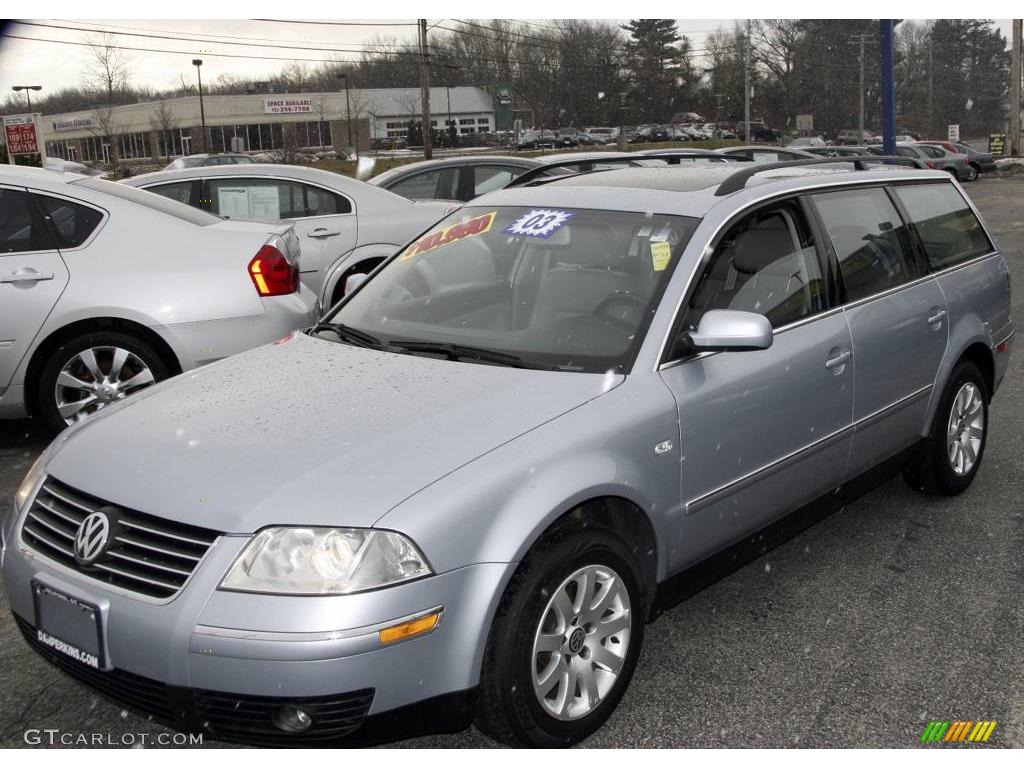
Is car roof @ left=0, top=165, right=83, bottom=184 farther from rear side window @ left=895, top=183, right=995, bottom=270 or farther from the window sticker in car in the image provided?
rear side window @ left=895, top=183, right=995, bottom=270

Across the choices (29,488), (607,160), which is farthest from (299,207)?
(29,488)

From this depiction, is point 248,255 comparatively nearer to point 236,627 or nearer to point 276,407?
point 276,407

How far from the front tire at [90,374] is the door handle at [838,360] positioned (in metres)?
3.65

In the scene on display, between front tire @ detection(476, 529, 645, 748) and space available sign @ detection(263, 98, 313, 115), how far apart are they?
84.2m

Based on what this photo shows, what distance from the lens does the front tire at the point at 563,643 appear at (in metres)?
2.59

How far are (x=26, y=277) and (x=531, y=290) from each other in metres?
3.29

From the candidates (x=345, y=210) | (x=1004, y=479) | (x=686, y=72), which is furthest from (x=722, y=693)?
(x=686, y=72)

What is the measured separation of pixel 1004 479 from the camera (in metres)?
5.12

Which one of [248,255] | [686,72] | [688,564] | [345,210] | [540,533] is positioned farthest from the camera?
[686,72]

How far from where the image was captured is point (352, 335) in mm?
3752

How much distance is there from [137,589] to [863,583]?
2.71 m

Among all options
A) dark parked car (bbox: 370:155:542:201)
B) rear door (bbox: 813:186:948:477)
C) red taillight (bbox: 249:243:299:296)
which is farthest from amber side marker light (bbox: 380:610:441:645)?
dark parked car (bbox: 370:155:542:201)

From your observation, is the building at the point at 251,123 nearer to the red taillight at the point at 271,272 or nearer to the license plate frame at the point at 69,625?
the red taillight at the point at 271,272

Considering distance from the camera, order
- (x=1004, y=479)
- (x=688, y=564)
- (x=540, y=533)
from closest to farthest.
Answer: (x=540, y=533), (x=688, y=564), (x=1004, y=479)
